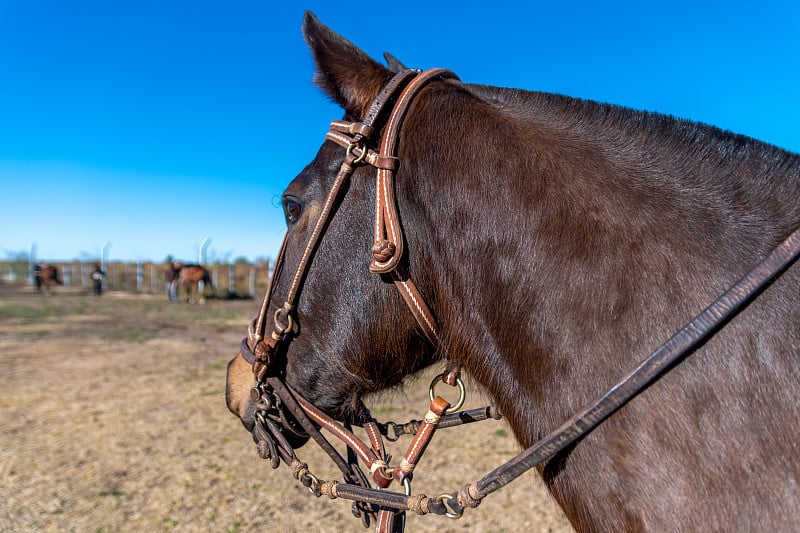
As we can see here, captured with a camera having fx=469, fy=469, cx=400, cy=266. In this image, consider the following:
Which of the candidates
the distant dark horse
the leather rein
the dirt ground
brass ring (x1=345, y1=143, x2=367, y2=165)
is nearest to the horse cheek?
the leather rein

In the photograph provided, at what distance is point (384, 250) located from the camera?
4.18ft

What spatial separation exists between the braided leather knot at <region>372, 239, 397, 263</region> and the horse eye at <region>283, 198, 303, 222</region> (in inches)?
16.4

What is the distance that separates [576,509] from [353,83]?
133 cm

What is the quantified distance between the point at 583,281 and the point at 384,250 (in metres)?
0.51

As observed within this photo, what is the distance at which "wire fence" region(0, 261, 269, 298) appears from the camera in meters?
29.9

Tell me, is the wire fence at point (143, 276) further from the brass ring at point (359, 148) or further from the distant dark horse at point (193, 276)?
the brass ring at point (359, 148)

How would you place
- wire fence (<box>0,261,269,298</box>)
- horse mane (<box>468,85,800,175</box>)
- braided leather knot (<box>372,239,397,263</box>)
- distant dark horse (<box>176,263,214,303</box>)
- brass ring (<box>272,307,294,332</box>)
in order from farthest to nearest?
wire fence (<box>0,261,269,298</box>) < distant dark horse (<box>176,263,214,303</box>) < brass ring (<box>272,307,294,332</box>) < braided leather knot (<box>372,239,397,263</box>) < horse mane (<box>468,85,800,175</box>)

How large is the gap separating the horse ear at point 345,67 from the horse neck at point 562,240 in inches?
9.8

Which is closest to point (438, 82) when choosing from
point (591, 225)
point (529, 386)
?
point (591, 225)

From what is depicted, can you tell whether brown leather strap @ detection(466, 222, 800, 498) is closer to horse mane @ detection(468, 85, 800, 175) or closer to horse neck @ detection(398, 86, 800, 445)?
horse neck @ detection(398, 86, 800, 445)

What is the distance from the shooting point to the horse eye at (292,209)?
1580 mm

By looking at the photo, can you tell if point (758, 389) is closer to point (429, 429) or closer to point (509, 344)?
point (509, 344)

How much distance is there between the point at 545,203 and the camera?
1176 mm

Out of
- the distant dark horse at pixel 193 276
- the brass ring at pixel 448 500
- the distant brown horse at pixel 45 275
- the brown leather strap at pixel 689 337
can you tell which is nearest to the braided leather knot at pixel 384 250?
the brown leather strap at pixel 689 337
